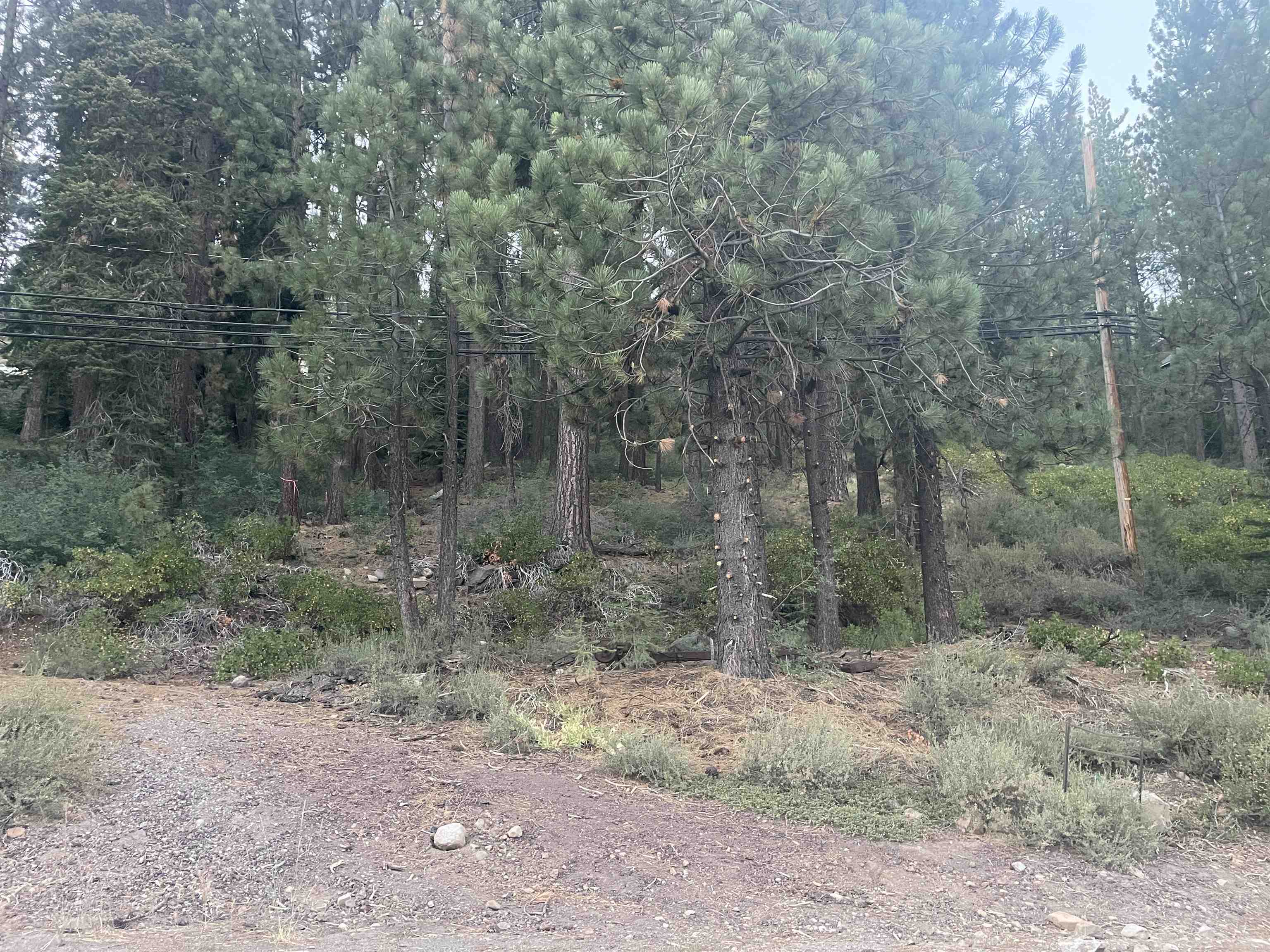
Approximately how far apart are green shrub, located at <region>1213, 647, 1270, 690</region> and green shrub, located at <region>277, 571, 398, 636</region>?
8.92m

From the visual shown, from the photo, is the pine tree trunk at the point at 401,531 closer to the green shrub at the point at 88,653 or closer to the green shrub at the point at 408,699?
the green shrub at the point at 408,699

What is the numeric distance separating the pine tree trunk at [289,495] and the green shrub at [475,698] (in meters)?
9.06

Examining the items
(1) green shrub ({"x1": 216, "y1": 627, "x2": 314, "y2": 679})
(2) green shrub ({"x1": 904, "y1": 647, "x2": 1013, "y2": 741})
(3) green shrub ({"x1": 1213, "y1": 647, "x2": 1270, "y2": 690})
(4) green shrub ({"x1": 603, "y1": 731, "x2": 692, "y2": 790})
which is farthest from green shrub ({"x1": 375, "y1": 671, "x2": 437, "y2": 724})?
(3) green shrub ({"x1": 1213, "y1": 647, "x2": 1270, "y2": 690})

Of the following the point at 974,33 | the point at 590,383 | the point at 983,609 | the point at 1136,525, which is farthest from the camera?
the point at 1136,525

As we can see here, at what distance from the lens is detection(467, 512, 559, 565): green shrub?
13.0 metres

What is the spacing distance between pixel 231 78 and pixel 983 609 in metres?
15.2

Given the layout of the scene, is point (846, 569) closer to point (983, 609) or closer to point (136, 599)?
point (983, 609)

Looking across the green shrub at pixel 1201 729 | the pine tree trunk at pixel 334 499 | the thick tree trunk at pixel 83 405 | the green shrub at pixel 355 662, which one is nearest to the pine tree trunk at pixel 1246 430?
the green shrub at pixel 1201 729

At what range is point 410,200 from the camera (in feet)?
32.3

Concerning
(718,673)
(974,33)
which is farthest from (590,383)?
(974,33)

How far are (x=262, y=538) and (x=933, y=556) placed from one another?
31.3ft

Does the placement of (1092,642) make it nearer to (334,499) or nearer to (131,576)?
(131,576)

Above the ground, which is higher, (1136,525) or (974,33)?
(974,33)

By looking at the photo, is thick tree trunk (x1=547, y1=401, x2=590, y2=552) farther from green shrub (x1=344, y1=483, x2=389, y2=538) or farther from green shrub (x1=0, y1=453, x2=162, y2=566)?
green shrub (x1=0, y1=453, x2=162, y2=566)
